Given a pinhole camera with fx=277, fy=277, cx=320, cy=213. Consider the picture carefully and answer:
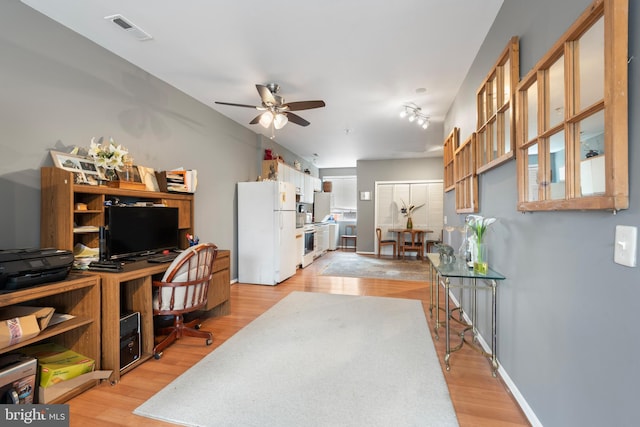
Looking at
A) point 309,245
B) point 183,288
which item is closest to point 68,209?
point 183,288

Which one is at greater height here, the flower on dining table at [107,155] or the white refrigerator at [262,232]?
the flower on dining table at [107,155]

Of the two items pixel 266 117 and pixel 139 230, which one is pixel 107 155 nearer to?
pixel 139 230

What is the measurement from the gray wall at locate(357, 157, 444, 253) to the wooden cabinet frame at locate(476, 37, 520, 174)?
204 inches

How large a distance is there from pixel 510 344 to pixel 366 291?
7.69 feet

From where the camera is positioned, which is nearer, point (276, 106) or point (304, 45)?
point (304, 45)

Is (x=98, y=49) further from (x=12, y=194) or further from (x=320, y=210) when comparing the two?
(x=320, y=210)

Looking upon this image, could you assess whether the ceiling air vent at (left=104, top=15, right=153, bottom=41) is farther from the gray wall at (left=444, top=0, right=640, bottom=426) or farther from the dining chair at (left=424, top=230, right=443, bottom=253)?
the dining chair at (left=424, top=230, right=443, bottom=253)

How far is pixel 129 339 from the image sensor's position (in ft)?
6.78

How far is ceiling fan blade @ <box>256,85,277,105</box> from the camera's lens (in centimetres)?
291

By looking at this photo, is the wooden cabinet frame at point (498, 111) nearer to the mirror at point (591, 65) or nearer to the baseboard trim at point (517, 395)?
the mirror at point (591, 65)

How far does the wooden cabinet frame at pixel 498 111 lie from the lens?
1772mm

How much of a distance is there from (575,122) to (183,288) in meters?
2.68

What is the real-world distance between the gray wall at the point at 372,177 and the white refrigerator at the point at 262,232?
367cm

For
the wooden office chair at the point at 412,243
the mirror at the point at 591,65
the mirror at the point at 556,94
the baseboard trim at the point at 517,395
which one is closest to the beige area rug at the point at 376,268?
the wooden office chair at the point at 412,243
